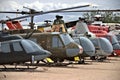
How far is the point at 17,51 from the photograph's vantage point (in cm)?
1371

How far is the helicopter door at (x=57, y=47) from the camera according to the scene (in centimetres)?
1609

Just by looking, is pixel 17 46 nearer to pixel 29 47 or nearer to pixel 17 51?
pixel 17 51

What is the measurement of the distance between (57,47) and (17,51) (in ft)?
9.12

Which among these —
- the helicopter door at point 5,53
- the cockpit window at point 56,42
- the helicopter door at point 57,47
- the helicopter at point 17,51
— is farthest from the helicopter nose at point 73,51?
the helicopter door at point 5,53

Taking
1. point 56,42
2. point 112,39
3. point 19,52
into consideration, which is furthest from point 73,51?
point 112,39

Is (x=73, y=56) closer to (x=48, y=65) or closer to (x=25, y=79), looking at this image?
(x=48, y=65)

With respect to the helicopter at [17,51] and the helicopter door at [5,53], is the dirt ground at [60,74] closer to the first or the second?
the helicopter at [17,51]

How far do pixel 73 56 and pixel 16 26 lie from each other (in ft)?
12.0

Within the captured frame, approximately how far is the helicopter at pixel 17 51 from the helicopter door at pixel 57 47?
2.22 metres

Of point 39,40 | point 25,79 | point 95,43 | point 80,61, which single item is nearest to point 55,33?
point 39,40

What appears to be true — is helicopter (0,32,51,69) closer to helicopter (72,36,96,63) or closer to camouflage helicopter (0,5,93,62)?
camouflage helicopter (0,5,93,62)

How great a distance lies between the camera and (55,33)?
53.0 ft

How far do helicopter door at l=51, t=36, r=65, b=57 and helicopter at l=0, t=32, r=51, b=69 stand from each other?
2219 millimetres

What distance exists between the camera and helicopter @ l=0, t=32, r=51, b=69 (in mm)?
13461
